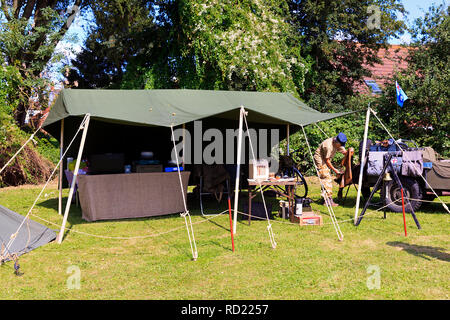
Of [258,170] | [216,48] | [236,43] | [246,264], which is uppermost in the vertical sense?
[236,43]

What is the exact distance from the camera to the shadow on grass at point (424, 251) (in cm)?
505

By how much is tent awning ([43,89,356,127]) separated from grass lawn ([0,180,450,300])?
5.31 ft

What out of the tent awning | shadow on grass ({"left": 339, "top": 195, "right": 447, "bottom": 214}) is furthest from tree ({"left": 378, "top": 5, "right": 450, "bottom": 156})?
the tent awning

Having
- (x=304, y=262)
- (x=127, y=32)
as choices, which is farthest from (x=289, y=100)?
(x=127, y=32)

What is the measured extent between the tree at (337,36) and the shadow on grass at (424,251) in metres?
10.5

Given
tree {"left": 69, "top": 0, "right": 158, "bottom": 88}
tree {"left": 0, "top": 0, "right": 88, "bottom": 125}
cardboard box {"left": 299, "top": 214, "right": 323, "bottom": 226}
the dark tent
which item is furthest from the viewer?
tree {"left": 69, "top": 0, "right": 158, "bottom": 88}

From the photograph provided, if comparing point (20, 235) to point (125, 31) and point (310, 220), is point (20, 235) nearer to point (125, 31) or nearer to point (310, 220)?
point (310, 220)

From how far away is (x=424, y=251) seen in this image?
528 centimetres

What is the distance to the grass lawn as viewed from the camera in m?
4.00

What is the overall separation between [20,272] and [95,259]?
2.63ft

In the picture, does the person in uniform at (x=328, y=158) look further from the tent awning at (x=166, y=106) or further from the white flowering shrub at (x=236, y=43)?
the white flowering shrub at (x=236, y=43)

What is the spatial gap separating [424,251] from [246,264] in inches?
83.0

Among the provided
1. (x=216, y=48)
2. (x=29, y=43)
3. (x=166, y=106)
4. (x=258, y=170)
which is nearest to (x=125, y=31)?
(x=29, y=43)

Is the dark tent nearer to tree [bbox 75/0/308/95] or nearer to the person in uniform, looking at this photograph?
the person in uniform
